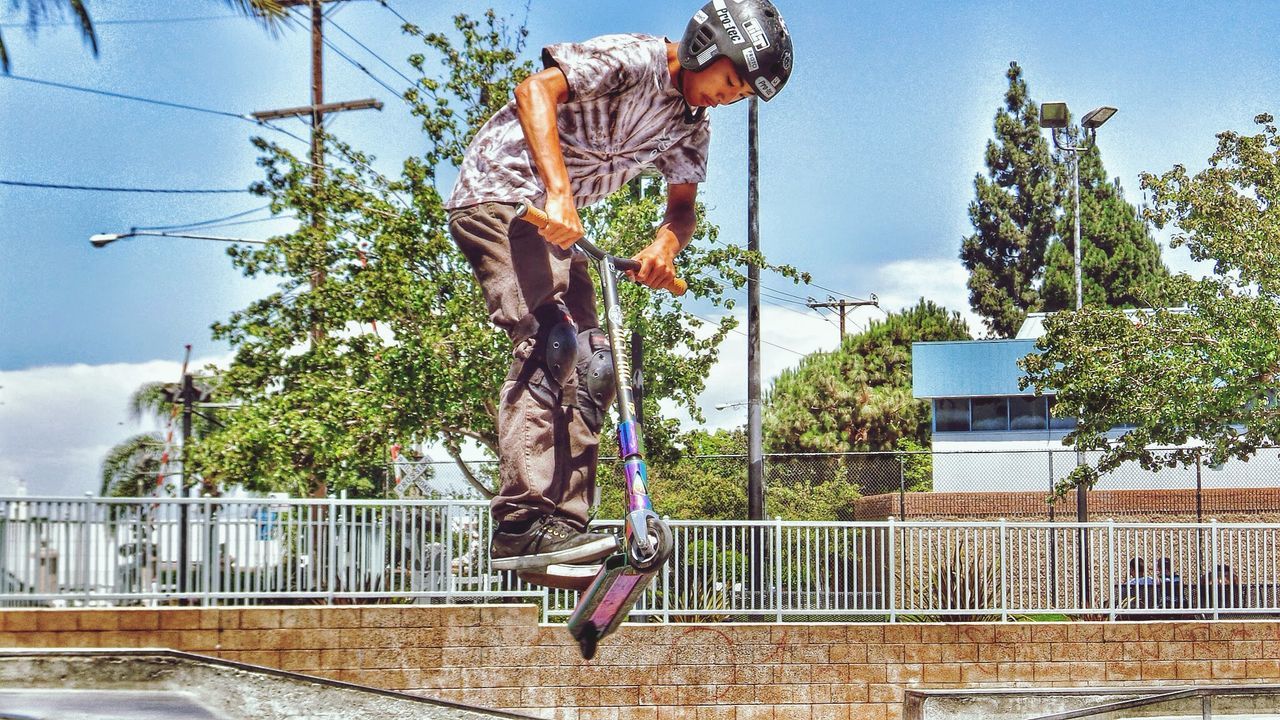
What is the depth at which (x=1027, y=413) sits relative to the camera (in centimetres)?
4084

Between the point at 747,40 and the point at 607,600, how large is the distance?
6.82 ft

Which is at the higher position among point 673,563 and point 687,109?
point 687,109

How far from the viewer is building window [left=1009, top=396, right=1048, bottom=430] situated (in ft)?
133

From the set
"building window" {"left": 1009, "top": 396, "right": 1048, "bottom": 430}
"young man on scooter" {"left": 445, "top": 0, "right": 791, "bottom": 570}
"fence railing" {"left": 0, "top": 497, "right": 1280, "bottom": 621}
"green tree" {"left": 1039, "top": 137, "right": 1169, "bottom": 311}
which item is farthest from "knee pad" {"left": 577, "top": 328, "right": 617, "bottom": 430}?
"green tree" {"left": 1039, "top": 137, "right": 1169, "bottom": 311}

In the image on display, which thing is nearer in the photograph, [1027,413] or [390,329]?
[390,329]

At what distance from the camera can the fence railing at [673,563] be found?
12.7m

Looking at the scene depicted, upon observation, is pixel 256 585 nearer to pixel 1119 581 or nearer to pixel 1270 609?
pixel 1119 581

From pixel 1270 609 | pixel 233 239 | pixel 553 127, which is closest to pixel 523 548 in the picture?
pixel 553 127

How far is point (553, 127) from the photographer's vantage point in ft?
14.0

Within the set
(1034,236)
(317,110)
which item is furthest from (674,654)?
(1034,236)

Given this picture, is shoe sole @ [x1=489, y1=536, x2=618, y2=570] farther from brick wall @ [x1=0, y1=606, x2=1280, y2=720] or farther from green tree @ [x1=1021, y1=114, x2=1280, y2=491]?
green tree @ [x1=1021, y1=114, x2=1280, y2=491]

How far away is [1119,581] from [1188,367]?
182 inches

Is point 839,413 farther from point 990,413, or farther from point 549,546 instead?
point 549,546

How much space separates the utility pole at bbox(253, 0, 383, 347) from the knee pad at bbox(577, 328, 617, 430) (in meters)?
15.9
